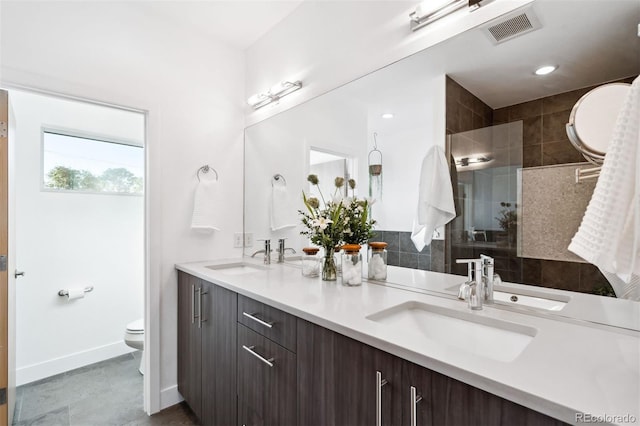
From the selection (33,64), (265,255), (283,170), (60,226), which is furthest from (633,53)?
(60,226)

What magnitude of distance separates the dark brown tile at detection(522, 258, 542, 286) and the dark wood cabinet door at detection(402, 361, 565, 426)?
1.93 feet

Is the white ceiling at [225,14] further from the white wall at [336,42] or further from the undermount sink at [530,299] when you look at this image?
the undermount sink at [530,299]

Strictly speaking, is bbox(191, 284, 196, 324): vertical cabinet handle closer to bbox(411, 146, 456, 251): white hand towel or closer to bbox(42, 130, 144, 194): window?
bbox(411, 146, 456, 251): white hand towel

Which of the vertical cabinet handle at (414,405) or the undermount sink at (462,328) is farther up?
the undermount sink at (462,328)

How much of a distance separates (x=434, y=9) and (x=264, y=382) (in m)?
1.69

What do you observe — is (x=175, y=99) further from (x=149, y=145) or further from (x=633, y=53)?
(x=633, y=53)

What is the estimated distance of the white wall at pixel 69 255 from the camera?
232 cm

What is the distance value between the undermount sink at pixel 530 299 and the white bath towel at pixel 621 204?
432mm

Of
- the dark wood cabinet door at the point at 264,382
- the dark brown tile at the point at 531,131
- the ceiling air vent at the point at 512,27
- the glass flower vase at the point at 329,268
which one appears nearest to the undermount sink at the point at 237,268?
the glass flower vase at the point at 329,268

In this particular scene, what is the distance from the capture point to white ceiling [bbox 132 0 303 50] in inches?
77.9

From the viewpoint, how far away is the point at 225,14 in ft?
6.81

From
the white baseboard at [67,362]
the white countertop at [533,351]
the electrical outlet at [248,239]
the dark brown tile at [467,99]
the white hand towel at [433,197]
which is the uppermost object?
the dark brown tile at [467,99]

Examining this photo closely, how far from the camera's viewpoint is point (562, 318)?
3.10 feet

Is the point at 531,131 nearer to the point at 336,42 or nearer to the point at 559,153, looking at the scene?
the point at 559,153
